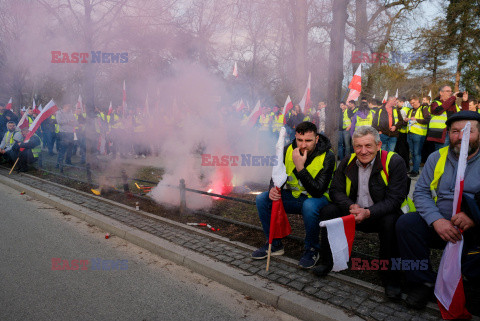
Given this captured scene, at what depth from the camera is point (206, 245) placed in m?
3.98

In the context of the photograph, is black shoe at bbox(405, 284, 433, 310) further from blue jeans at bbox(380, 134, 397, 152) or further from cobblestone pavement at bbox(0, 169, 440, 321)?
blue jeans at bbox(380, 134, 397, 152)

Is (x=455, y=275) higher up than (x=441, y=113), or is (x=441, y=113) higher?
(x=441, y=113)

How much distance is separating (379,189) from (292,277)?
1.23 meters

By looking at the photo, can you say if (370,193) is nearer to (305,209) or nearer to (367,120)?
(305,209)

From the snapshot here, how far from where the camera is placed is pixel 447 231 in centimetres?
253

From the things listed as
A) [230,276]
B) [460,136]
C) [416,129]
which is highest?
[416,129]

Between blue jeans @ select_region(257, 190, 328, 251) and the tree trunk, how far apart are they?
10.5 feet

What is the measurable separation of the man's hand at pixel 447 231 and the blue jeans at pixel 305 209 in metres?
1.08

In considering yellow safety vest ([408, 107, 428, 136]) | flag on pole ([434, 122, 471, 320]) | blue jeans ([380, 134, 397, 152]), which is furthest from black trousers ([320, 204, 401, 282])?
yellow safety vest ([408, 107, 428, 136])

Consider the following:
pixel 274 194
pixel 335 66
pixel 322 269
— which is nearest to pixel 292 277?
pixel 322 269

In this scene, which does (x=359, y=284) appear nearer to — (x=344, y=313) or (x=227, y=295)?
(x=344, y=313)

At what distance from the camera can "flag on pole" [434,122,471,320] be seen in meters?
2.37

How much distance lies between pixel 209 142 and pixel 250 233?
269cm

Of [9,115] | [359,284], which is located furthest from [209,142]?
[9,115]
